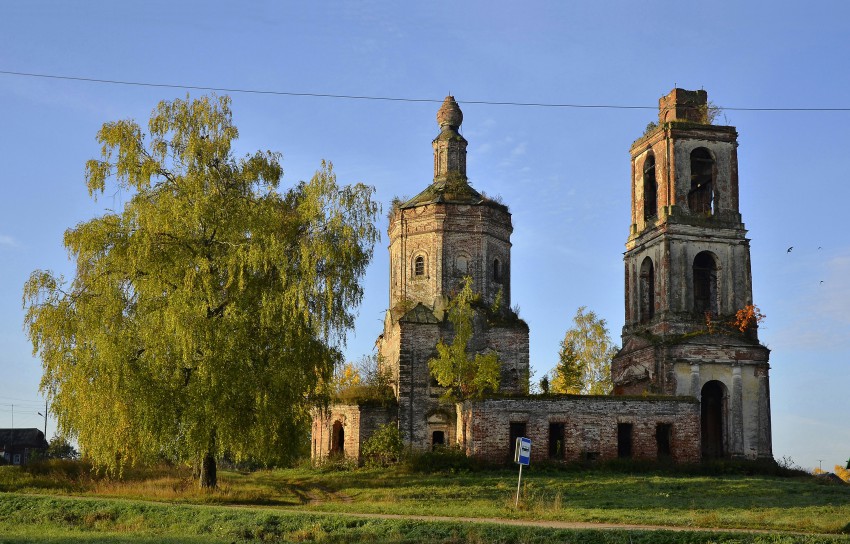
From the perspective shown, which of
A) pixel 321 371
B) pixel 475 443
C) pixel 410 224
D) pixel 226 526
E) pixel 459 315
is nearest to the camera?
pixel 226 526

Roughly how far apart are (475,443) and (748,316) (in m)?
12.3

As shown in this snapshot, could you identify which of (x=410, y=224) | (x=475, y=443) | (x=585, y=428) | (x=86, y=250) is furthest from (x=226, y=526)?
(x=410, y=224)

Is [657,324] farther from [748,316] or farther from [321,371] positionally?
[321,371]

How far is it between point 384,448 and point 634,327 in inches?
476

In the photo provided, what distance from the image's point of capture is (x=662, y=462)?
3275cm

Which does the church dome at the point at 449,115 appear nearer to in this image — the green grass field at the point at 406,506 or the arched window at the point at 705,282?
the arched window at the point at 705,282

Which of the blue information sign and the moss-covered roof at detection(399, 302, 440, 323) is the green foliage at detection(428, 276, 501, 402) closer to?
the moss-covered roof at detection(399, 302, 440, 323)

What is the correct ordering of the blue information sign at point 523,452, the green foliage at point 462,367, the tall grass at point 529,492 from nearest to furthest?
the tall grass at point 529,492, the blue information sign at point 523,452, the green foliage at point 462,367

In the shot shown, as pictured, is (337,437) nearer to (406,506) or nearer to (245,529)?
(406,506)

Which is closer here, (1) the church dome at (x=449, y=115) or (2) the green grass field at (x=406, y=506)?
(2) the green grass field at (x=406, y=506)

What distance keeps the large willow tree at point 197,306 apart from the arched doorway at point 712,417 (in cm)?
1742

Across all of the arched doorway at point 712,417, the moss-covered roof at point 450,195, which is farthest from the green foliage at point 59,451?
the arched doorway at point 712,417

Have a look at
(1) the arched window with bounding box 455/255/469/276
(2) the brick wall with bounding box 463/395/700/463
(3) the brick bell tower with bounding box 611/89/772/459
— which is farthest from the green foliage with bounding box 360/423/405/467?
(3) the brick bell tower with bounding box 611/89/772/459

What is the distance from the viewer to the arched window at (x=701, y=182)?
39.0m
